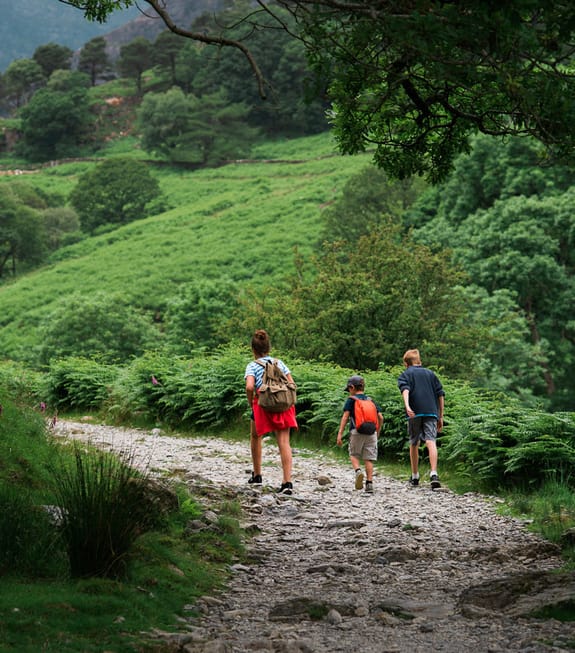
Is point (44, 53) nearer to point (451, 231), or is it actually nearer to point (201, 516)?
point (451, 231)

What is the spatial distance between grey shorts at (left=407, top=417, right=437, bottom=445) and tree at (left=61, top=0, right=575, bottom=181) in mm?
4012


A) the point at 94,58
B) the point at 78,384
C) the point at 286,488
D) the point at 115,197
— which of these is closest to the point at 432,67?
the point at 286,488

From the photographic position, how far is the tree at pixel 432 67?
15.9 feet

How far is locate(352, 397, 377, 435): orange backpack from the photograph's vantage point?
10758 millimetres

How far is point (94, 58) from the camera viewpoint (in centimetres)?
14388

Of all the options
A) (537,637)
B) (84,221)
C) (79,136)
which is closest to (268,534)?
(537,637)

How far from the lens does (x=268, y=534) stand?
8.11 meters

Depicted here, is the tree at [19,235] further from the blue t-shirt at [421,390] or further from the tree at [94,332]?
the blue t-shirt at [421,390]

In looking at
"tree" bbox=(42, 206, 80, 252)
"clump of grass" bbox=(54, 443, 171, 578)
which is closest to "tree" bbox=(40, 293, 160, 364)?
"clump of grass" bbox=(54, 443, 171, 578)

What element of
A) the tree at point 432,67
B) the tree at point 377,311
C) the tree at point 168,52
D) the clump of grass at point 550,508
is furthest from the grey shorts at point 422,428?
the tree at point 168,52

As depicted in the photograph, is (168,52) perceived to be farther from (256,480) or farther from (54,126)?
(256,480)

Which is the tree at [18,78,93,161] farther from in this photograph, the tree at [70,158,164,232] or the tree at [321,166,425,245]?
the tree at [321,166,425,245]

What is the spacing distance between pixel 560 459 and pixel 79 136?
11754 centimetres

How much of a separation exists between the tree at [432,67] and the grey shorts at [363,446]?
402 centimetres
